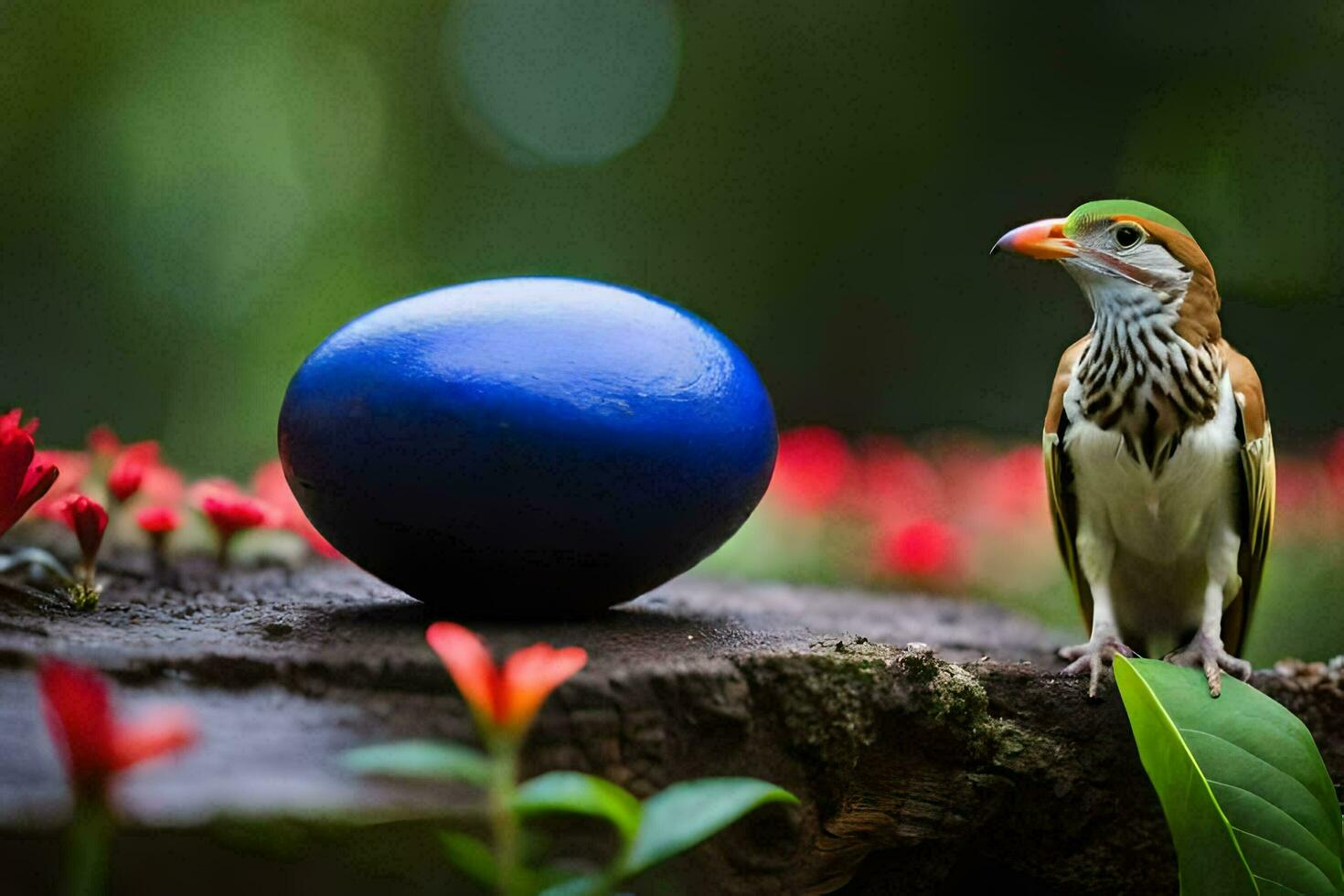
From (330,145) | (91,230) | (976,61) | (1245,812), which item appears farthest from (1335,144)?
(91,230)

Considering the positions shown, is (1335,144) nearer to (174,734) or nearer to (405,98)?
(405,98)

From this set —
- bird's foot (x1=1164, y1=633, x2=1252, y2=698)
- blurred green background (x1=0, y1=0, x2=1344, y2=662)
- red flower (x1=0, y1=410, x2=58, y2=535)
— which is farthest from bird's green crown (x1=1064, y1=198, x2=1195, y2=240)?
blurred green background (x1=0, y1=0, x2=1344, y2=662)

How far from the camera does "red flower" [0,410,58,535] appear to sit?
186 centimetres

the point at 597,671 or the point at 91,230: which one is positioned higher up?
the point at 91,230

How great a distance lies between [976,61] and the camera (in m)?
5.74

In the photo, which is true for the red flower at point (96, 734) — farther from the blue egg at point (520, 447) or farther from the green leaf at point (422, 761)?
the blue egg at point (520, 447)

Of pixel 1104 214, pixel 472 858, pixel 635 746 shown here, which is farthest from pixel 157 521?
pixel 1104 214

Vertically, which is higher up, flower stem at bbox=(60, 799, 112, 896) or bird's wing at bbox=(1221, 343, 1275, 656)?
bird's wing at bbox=(1221, 343, 1275, 656)

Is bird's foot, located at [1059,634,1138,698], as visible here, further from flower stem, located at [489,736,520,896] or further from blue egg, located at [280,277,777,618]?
flower stem, located at [489,736,520,896]

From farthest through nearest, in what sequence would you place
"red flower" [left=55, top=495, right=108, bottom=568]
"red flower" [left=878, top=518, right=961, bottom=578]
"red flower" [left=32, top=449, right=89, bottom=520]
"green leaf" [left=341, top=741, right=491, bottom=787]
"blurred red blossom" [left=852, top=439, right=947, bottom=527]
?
"blurred red blossom" [left=852, top=439, right=947, bottom=527] < "red flower" [left=878, top=518, right=961, bottom=578] < "red flower" [left=32, top=449, right=89, bottom=520] < "red flower" [left=55, top=495, right=108, bottom=568] < "green leaf" [left=341, top=741, right=491, bottom=787]

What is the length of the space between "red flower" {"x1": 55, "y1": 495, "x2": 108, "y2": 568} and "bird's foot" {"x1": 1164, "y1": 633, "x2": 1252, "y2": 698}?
1.83m

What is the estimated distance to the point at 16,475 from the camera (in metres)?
1.87

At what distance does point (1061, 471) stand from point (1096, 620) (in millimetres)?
260

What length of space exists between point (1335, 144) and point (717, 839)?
15.2 ft
